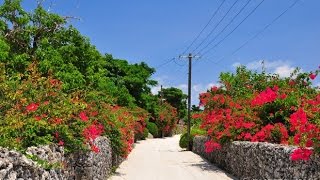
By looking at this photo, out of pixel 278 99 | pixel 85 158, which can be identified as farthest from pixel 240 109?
pixel 85 158

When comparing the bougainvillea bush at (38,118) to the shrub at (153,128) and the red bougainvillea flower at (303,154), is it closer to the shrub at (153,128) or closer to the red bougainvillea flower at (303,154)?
the red bougainvillea flower at (303,154)

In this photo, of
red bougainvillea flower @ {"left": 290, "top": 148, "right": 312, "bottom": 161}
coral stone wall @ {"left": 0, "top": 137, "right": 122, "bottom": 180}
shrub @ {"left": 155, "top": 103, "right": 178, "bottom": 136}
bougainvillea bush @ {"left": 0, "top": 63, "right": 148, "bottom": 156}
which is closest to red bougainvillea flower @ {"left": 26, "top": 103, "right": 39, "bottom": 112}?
bougainvillea bush @ {"left": 0, "top": 63, "right": 148, "bottom": 156}

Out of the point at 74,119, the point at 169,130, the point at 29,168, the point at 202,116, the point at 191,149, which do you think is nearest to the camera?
the point at 29,168

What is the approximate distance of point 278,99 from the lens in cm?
1955

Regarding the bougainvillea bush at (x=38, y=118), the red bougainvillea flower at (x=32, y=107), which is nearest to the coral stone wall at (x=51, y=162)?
the bougainvillea bush at (x=38, y=118)

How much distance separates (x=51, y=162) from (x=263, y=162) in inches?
287

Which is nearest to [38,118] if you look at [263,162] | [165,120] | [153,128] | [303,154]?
[303,154]

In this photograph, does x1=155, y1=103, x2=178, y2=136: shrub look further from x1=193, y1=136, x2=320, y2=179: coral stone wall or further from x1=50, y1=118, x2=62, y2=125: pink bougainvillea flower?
x1=50, y1=118, x2=62, y2=125: pink bougainvillea flower

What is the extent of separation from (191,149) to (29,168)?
32.6m

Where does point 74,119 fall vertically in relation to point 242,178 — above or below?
above

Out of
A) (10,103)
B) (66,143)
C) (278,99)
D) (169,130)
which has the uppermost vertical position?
(169,130)

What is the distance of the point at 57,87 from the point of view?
538 inches

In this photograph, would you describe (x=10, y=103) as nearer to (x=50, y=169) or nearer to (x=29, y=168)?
(x=50, y=169)

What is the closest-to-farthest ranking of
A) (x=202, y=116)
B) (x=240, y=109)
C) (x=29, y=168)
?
(x=29, y=168)
(x=240, y=109)
(x=202, y=116)
